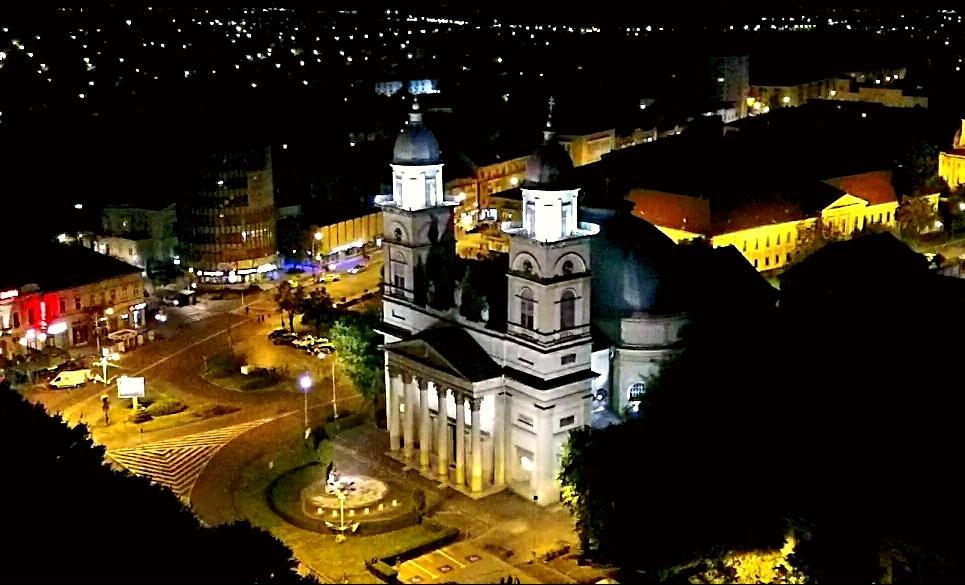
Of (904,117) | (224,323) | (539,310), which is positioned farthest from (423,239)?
(904,117)

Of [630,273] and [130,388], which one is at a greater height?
[630,273]

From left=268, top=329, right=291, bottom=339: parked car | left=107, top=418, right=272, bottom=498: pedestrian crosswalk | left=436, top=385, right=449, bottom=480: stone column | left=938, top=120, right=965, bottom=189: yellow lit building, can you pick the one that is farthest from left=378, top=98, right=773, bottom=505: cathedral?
left=938, top=120, right=965, bottom=189: yellow lit building

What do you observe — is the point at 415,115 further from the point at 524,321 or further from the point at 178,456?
the point at 178,456

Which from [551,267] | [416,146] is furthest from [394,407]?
[416,146]

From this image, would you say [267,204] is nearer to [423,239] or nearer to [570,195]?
[423,239]

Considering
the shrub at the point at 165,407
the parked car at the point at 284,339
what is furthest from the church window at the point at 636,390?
the parked car at the point at 284,339

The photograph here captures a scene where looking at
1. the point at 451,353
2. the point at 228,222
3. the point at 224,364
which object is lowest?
the point at 224,364

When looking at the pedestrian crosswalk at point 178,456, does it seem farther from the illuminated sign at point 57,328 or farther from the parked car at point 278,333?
the illuminated sign at point 57,328
